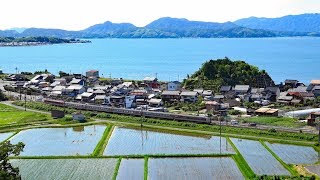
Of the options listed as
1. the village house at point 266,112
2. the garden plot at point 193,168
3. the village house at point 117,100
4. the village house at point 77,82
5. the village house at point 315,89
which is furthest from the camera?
the village house at point 77,82

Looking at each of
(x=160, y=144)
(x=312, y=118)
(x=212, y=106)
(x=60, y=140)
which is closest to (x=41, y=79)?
(x=212, y=106)

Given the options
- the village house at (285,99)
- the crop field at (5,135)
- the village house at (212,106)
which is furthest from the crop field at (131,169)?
the village house at (285,99)

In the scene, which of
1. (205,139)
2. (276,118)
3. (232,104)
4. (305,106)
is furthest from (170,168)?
(305,106)

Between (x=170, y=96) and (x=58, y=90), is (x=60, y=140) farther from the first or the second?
(x=58, y=90)

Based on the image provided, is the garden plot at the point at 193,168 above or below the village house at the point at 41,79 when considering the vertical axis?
below

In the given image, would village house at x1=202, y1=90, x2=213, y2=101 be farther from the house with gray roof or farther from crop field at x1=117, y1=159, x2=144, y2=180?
crop field at x1=117, y1=159, x2=144, y2=180

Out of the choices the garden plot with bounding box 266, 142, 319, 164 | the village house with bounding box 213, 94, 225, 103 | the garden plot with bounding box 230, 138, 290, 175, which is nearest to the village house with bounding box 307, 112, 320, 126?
the garden plot with bounding box 266, 142, 319, 164

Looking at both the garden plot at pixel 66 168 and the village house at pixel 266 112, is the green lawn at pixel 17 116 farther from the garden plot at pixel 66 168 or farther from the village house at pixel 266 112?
the village house at pixel 266 112
